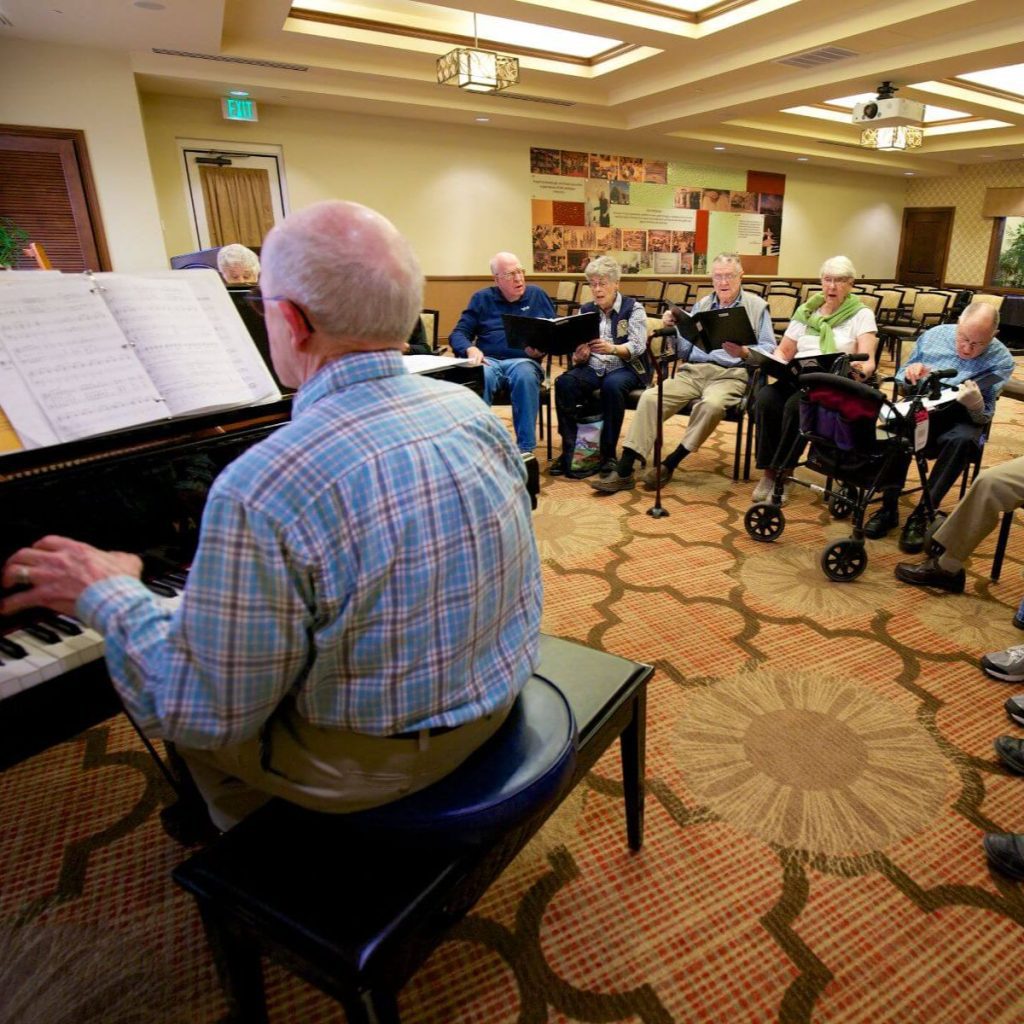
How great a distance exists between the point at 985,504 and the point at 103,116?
264 inches

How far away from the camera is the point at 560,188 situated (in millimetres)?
9102

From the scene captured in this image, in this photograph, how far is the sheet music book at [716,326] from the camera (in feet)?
11.8

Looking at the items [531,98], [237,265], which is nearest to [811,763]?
[237,265]

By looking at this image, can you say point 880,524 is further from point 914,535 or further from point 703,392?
point 703,392

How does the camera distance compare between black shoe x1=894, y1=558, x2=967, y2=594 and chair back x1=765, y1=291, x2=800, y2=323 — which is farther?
chair back x1=765, y1=291, x2=800, y2=323

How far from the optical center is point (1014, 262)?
12.1 meters

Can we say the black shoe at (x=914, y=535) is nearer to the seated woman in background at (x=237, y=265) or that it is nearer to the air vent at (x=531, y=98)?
the seated woman in background at (x=237, y=265)

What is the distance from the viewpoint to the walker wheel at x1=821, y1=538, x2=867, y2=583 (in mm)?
2844

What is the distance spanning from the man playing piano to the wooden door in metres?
14.7

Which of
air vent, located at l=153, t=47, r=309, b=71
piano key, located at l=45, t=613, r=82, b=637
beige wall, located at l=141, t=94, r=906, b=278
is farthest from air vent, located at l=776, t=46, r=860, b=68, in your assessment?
piano key, located at l=45, t=613, r=82, b=637

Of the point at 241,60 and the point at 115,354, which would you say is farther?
the point at 241,60

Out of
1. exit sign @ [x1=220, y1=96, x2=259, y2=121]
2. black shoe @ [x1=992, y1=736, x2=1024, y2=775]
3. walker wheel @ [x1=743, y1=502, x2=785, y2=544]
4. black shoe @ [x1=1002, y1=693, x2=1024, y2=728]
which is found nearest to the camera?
black shoe @ [x1=992, y1=736, x2=1024, y2=775]

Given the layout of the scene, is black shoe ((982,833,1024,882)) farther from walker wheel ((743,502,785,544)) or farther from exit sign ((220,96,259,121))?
exit sign ((220,96,259,121))

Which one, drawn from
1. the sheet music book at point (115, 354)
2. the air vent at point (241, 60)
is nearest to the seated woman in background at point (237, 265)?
the air vent at point (241, 60)
